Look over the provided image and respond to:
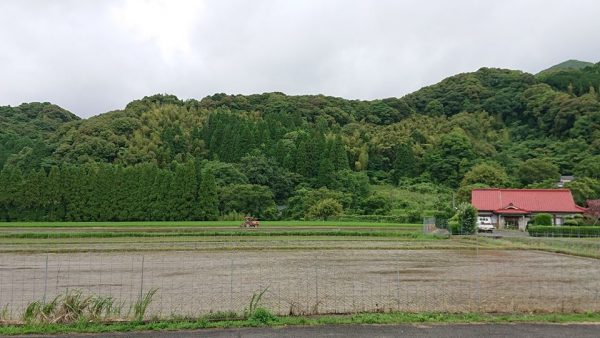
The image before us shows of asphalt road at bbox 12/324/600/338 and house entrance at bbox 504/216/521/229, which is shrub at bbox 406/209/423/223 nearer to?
house entrance at bbox 504/216/521/229

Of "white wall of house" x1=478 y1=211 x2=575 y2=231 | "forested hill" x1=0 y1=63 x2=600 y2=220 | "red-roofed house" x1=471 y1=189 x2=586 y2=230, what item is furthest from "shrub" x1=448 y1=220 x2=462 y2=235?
"forested hill" x1=0 y1=63 x2=600 y2=220

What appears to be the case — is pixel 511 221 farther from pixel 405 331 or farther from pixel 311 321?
pixel 311 321

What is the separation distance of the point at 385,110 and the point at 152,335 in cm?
11437

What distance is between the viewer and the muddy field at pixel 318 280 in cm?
1294

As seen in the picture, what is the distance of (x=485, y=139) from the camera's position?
10256cm

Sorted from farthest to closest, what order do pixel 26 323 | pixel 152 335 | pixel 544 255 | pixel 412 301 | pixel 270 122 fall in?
1. pixel 270 122
2. pixel 544 255
3. pixel 412 301
4. pixel 26 323
5. pixel 152 335

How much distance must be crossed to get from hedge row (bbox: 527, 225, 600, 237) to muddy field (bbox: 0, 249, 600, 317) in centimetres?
1769

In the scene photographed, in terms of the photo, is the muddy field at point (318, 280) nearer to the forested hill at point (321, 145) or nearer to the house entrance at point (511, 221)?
the house entrance at point (511, 221)

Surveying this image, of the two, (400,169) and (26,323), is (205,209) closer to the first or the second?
(400,169)

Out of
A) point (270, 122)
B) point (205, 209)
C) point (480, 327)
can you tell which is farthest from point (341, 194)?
point (480, 327)

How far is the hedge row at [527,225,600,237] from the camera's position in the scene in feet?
140

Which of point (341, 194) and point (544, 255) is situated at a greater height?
point (341, 194)

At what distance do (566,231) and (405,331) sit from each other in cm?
3928

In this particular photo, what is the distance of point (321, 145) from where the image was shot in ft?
270
